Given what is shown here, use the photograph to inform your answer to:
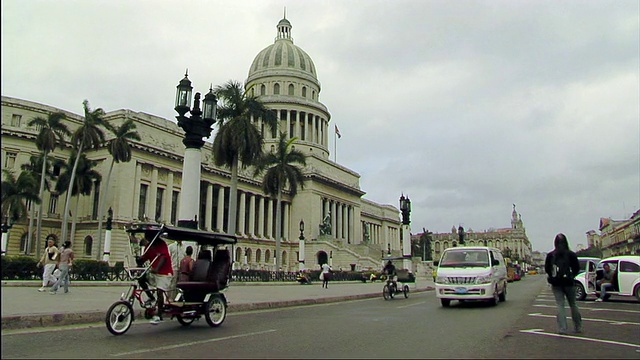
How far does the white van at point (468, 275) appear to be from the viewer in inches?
591

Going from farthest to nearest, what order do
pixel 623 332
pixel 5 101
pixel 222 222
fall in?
pixel 222 222 → pixel 5 101 → pixel 623 332

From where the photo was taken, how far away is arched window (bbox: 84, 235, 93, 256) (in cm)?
4860

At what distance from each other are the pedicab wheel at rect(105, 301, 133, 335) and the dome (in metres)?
85.0

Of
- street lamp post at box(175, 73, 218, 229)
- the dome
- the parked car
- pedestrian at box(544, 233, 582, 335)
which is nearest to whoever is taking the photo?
pedestrian at box(544, 233, 582, 335)

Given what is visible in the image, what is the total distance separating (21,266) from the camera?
23.3 meters

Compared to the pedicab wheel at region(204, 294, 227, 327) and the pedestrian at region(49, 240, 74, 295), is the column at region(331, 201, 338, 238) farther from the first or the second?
the pedicab wheel at region(204, 294, 227, 327)

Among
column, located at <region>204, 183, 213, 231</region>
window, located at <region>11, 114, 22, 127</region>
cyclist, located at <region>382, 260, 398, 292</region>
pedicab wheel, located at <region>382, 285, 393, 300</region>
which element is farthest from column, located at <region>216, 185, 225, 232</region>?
pedicab wheel, located at <region>382, 285, 393, 300</region>

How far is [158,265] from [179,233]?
956 mm

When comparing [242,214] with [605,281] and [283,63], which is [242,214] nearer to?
[283,63]

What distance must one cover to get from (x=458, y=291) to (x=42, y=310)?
36.2 feet

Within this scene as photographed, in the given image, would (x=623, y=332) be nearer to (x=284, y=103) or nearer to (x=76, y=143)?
(x=76, y=143)

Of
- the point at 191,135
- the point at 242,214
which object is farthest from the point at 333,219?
the point at 191,135

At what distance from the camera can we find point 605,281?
19.8 meters

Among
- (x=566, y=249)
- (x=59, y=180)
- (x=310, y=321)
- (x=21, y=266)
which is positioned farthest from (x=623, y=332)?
(x=59, y=180)
